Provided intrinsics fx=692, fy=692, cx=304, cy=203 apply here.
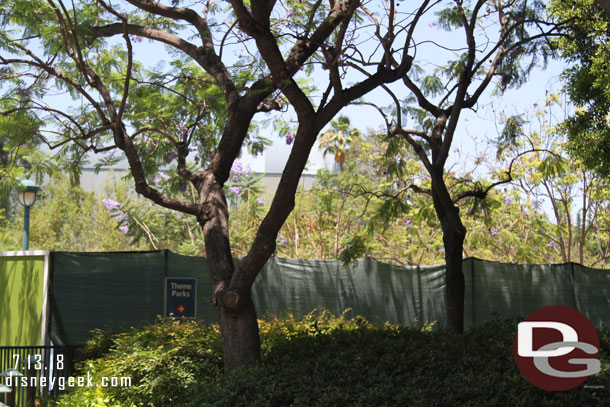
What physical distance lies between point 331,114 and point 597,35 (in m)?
5.01

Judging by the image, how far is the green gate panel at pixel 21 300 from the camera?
1012cm

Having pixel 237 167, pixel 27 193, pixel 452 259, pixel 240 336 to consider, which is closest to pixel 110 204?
pixel 237 167

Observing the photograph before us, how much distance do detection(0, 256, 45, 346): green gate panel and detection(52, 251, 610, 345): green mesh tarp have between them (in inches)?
9.5

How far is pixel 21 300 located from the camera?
10203mm

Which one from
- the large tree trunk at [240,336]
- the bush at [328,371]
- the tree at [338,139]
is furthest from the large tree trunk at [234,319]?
the tree at [338,139]

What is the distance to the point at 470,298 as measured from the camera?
13164mm

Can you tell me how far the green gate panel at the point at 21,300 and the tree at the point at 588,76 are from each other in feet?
28.1

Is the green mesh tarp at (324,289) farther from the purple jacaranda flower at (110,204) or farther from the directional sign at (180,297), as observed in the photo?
the purple jacaranda flower at (110,204)

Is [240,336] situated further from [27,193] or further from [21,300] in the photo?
[27,193]

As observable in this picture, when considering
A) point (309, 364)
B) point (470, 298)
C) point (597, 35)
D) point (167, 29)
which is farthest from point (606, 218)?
point (309, 364)

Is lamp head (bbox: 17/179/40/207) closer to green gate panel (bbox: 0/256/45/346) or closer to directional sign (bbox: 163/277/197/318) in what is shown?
green gate panel (bbox: 0/256/45/346)

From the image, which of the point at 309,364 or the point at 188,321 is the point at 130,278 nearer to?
the point at 188,321

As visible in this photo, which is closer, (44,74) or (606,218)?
(44,74)

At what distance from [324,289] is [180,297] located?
278 centimetres
